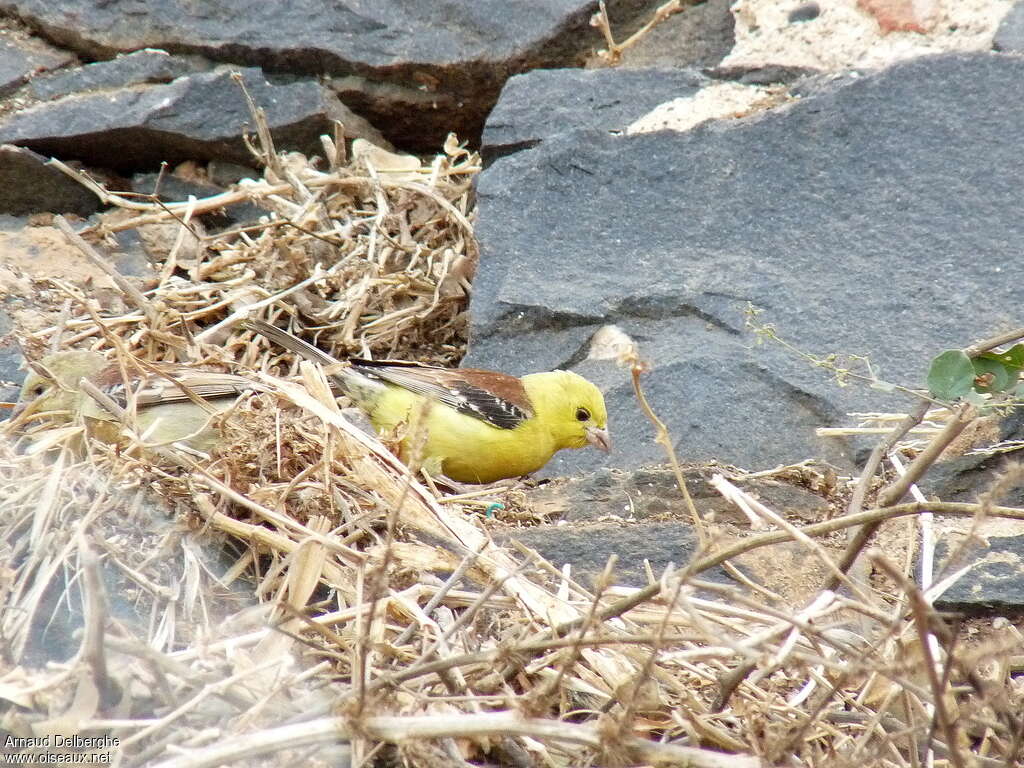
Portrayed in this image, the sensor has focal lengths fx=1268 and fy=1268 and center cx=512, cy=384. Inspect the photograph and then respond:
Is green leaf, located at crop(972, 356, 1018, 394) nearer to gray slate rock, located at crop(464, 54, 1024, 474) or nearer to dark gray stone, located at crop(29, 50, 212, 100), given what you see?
gray slate rock, located at crop(464, 54, 1024, 474)

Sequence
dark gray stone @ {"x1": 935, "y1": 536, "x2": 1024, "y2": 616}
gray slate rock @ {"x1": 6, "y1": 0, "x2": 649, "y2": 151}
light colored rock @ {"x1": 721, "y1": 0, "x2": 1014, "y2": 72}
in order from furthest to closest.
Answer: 1. gray slate rock @ {"x1": 6, "y1": 0, "x2": 649, "y2": 151}
2. light colored rock @ {"x1": 721, "y1": 0, "x2": 1014, "y2": 72}
3. dark gray stone @ {"x1": 935, "y1": 536, "x2": 1024, "y2": 616}

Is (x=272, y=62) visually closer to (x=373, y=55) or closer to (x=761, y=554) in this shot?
(x=373, y=55)

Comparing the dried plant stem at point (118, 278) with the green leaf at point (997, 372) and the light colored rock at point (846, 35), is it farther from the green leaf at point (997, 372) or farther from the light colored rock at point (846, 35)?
the green leaf at point (997, 372)

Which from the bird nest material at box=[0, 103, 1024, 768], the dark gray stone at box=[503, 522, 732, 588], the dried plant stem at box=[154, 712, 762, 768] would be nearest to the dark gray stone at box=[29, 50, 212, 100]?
the bird nest material at box=[0, 103, 1024, 768]

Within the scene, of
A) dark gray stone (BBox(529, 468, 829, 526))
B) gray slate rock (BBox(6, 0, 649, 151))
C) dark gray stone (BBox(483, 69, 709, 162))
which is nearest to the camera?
dark gray stone (BBox(529, 468, 829, 526))

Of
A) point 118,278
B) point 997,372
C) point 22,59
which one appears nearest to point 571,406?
point 118,278

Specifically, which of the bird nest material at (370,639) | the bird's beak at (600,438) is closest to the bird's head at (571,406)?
the bird's beak at (600,438)

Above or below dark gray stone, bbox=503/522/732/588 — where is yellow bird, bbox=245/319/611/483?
below
